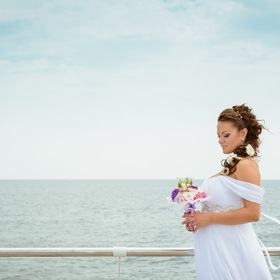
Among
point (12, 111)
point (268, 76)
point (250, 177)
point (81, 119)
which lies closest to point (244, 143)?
point (250, 177)

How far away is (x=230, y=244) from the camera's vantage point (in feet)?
8.90

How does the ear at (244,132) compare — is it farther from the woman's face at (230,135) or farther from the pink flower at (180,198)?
the pink flower at (180,198)

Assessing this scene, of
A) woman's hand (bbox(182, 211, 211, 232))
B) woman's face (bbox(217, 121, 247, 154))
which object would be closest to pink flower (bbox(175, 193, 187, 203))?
woman's hand (bbox(182, 211, 211, 232))

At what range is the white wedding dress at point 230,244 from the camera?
269cm

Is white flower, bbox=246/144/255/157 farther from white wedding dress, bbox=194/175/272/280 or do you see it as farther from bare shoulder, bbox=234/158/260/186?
white wedding dress, bbox=194/175/272/280

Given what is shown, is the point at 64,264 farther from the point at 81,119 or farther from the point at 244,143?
the point at 81,119

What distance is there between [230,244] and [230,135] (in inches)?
22.8

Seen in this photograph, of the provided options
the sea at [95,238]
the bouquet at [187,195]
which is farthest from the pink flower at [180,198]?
the sea at [95,238]

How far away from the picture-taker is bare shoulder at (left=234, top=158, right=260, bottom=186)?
2674mm

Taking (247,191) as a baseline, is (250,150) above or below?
above

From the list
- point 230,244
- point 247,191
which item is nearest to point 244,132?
point 247,191

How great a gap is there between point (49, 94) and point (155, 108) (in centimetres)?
2087

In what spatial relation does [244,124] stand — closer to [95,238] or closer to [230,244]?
[230,244]

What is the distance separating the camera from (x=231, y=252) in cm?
271
